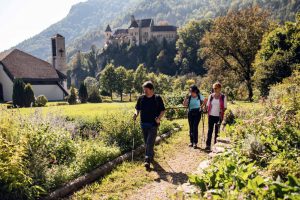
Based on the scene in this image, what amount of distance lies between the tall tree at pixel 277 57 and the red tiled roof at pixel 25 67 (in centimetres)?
3523

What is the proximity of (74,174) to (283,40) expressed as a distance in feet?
92.3

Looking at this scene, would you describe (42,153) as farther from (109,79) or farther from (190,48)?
(190,48)

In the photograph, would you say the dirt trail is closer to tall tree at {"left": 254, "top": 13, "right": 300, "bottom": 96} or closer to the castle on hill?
tall tree at {"left": 254, "top": 13, "right": 300, "bottom": 96}

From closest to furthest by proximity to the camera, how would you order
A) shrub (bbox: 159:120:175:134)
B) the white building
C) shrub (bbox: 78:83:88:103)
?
1. shrub (bbox: 159:120:175:134)
2. shrub (bbox: 78:83:88:103)
3. the white building

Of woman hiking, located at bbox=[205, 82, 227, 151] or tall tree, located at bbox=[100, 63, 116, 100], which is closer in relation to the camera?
woman hiking, located at bbox=[205, 82, 227, 151]

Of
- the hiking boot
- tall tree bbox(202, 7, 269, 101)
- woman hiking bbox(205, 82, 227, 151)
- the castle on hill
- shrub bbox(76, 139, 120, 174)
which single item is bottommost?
the hiking boot

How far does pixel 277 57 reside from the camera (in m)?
28.6

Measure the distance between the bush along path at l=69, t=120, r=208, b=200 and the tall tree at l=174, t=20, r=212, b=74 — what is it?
93977 mm

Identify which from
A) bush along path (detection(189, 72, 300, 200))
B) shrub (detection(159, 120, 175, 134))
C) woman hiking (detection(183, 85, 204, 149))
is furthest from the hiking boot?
shrub (detection(159, 120, 175, 134))

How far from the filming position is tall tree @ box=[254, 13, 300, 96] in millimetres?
28328

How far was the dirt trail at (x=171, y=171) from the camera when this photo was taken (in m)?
6.84

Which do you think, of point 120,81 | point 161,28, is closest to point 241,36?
point 120,81

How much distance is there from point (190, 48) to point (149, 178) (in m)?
102

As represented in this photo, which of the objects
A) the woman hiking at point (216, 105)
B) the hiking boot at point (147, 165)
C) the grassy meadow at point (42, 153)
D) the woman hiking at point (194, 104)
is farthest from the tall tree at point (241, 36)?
the hiking boot at point (147, 165)
